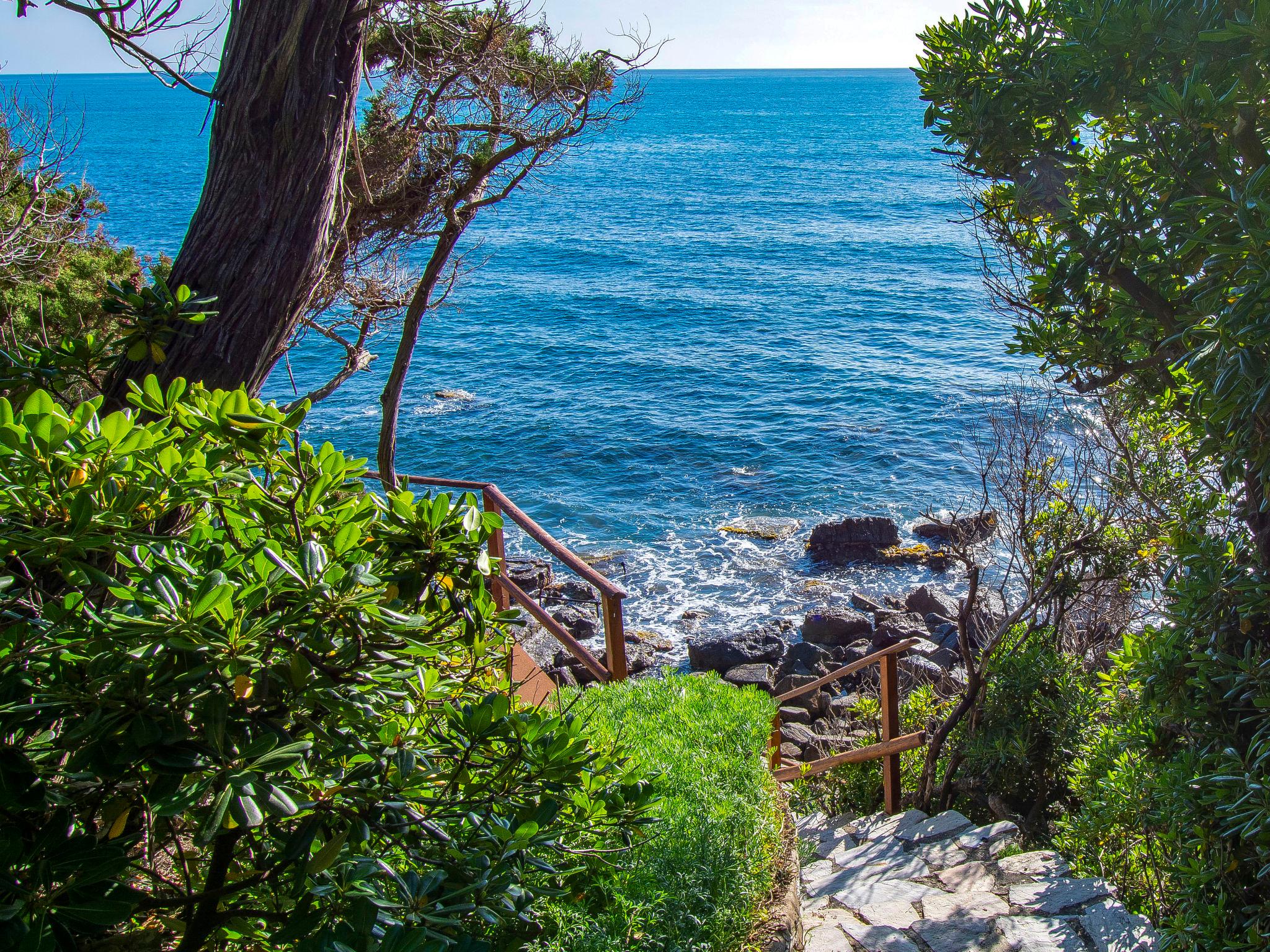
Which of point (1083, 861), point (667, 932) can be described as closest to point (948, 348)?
point (1083, 861)

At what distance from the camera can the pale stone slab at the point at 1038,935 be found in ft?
11.8

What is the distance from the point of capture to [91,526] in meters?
1.40

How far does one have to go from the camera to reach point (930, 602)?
1584 cm

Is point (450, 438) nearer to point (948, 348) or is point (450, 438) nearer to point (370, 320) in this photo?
point (370, 320)

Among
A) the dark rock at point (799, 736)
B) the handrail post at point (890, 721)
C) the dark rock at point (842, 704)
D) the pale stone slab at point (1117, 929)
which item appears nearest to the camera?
the pale stone slab at point (1117, 929)

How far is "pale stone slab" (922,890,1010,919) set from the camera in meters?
4.02

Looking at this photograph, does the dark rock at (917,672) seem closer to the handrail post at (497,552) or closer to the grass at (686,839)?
the handrail post at (497,552)

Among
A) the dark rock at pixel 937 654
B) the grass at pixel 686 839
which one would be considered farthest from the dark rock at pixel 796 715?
the grass at pixel 686 839

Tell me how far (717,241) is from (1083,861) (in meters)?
47.6

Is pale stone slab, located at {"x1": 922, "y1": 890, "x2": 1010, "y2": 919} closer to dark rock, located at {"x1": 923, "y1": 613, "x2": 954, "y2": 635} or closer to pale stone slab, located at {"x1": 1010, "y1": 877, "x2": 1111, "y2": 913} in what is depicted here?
pale stone slab, located at {"x1": 1010, "y1": 877, "x2": 1111, "y2": 913}

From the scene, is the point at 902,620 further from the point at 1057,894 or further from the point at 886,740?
the point at 1057,894

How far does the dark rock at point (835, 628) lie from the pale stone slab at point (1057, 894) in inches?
426

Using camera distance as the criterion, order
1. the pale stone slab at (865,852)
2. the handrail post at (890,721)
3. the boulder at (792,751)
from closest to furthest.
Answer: the pale stone slab at (865,852)
the handrail post at (890,721)
the boulder at (792,751)

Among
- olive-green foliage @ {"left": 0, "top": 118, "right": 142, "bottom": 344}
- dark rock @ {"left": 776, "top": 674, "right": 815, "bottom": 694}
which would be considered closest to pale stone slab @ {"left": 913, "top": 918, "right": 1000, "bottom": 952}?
dark rock @ {"left": 776, "top": 674, "right": 815, "bottom": 694}
